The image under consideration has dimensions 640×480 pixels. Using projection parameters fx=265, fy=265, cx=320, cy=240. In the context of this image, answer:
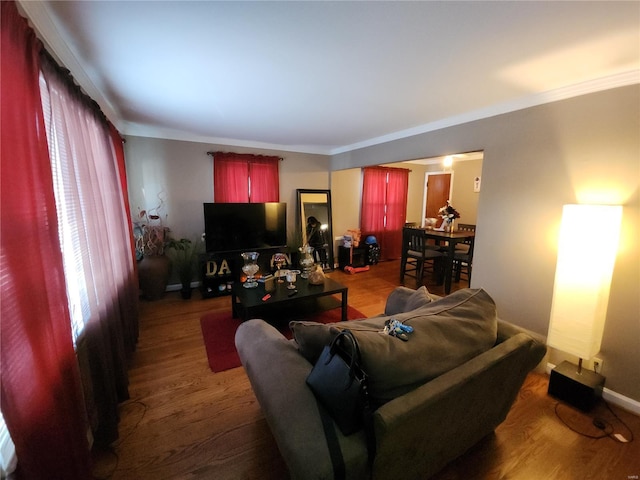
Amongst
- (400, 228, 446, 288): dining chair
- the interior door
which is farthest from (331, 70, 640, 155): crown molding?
the interior door

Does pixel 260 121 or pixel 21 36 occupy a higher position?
pixel 260 121

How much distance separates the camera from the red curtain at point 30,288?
0.82m

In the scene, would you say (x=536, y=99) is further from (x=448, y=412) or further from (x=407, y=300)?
(x=448, y=412)

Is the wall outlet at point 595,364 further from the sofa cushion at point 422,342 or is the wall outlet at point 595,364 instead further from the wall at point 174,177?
the wall at point 174,177

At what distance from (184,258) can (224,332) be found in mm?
1523

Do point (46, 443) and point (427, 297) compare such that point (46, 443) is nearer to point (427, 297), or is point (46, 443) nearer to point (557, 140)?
point (427, 297)

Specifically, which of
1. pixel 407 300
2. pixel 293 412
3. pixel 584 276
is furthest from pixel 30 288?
pixel 584 276

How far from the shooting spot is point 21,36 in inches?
37.3

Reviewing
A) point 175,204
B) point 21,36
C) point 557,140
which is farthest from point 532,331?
point 175,204

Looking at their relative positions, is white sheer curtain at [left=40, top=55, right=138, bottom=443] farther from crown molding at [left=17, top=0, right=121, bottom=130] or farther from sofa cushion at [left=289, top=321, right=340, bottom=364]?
sofa cushion at [left=289, top=321, right=340, bottom=364]

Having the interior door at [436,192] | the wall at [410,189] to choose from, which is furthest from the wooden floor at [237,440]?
the interior door at [436,192]

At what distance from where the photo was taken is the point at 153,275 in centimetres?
329

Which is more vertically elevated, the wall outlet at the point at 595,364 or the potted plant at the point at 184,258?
the potted plant at the point at 184,258

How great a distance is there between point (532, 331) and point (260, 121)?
11.0 feet
